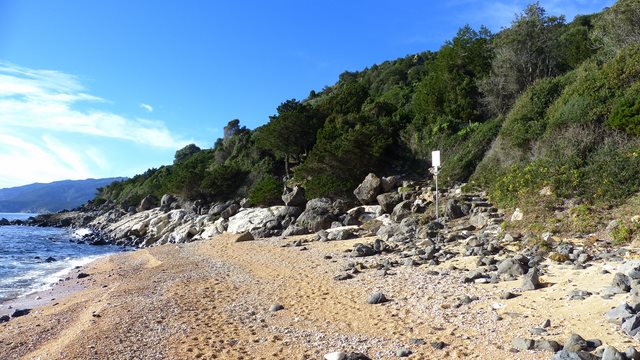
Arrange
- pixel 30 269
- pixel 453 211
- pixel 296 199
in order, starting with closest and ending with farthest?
1. pixel 453 211
2. pixel 30 269
3. pixel 296 199

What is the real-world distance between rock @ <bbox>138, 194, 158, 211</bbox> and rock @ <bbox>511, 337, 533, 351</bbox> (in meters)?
54.3

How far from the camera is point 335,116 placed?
37.1m

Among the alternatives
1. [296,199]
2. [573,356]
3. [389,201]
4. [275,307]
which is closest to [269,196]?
[296,199]

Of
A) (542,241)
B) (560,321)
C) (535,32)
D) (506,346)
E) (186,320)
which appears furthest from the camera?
(535,32)

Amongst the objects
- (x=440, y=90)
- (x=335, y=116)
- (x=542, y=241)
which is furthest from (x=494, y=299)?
(x=335, y=116)

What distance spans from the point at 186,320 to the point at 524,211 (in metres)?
11.0

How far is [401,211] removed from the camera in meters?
19.6

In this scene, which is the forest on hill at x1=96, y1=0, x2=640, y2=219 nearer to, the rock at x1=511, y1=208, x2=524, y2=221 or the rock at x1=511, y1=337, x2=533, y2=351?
the rock at x1=511, y1=208, x2=524, y2=221

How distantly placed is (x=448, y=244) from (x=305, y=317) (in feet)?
22.8

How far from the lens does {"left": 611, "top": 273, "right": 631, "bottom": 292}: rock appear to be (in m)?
6.44

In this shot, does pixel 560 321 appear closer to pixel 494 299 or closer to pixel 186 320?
pixel 494 299

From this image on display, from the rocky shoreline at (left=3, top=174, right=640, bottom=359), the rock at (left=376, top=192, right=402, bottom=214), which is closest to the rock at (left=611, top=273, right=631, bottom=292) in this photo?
the rocky shoreline at (left=3, top=174, right=640, bottom=359)

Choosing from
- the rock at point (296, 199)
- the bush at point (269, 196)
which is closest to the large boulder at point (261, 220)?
the rock at point (296, 199)

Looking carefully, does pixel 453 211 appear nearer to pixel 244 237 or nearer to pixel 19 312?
pixel 244 237
